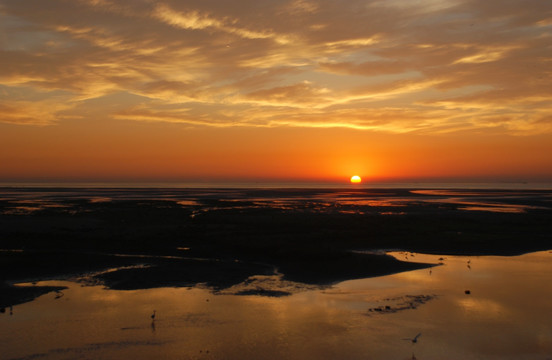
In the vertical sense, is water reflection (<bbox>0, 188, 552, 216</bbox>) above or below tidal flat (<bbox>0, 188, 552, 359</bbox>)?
above

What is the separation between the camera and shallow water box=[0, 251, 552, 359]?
12.8m

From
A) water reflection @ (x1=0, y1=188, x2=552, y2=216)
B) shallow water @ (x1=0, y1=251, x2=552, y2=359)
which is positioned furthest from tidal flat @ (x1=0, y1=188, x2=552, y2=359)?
water reflection @ (x1=0, y1=188, x2=552, y2=216)

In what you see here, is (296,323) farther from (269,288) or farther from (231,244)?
(231,244)

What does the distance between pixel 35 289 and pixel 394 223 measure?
3012 centimetres

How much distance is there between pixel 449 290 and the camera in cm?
1950

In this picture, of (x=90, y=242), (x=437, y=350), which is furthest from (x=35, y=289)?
(x=437, y=350)

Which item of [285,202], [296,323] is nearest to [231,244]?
[296,323]

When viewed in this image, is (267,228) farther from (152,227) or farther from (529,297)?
(529,297)

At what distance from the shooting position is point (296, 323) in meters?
15.1

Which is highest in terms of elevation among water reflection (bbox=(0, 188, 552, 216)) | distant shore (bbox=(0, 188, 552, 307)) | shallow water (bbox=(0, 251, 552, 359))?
water reflection (bbox=(0, 188, 552, 216))

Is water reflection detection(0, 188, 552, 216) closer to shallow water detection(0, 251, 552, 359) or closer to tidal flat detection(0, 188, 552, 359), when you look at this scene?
tidal flat detection(0, 188, 552, 359)

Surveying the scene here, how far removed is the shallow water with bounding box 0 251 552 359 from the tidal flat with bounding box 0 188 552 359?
0.19 ft

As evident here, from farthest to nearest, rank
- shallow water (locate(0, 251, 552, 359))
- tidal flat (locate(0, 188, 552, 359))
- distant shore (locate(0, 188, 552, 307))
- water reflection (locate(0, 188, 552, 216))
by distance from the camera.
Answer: water reflection (locate(0, 188, 552, 216))
distant shore (locate(0, 188, 552, 307))
tidal flat (locate(0, 188, 552, 359))
shallow water (locate(0, 251, 552, 359))

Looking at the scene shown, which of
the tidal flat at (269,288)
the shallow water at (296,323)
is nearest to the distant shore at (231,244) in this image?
the tidal flat at (269,288)
